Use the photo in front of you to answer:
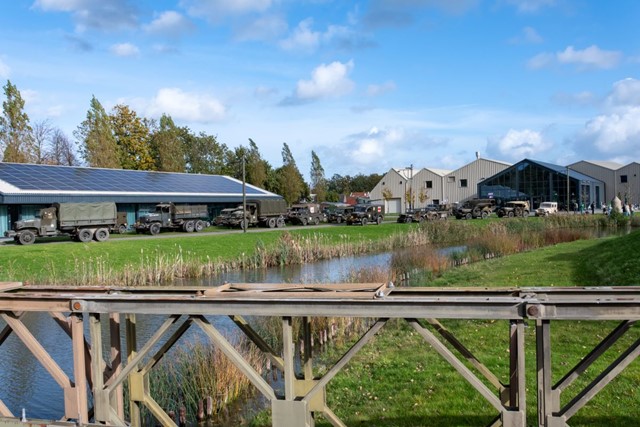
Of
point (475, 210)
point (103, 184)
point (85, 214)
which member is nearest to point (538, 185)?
point (475, 210)

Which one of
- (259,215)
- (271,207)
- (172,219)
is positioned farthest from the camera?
(271,207)

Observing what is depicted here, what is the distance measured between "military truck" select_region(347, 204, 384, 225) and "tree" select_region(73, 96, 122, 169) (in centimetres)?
2496

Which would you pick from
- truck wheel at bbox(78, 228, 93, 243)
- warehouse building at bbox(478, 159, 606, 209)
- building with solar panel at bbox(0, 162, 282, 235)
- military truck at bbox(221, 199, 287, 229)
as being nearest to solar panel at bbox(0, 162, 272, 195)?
building with solar panel at bbox(0, 162, 282, 235)

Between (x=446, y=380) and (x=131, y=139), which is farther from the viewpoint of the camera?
(x=131, y=139)

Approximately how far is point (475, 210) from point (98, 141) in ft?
123

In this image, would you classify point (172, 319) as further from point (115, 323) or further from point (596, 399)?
point (596, 399)

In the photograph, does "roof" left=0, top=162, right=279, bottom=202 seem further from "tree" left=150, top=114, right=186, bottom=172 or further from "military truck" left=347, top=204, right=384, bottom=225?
"tree" left=150, top=114, right=186, bottom=172

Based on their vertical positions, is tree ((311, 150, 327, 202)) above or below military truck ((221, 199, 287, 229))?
above

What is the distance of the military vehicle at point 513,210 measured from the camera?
57.1 m

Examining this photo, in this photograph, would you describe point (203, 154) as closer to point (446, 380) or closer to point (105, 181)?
point (105, 181)

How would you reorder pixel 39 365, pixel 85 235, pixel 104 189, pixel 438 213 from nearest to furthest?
pixel 39 365 < pixel 85 235 < pixel 104 189 < pixel 438 213

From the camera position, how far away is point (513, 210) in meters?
57.8

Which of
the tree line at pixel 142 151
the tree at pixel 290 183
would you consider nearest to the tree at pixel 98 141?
the tree line at pixel 142 151

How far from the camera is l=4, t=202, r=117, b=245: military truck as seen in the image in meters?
31.1
